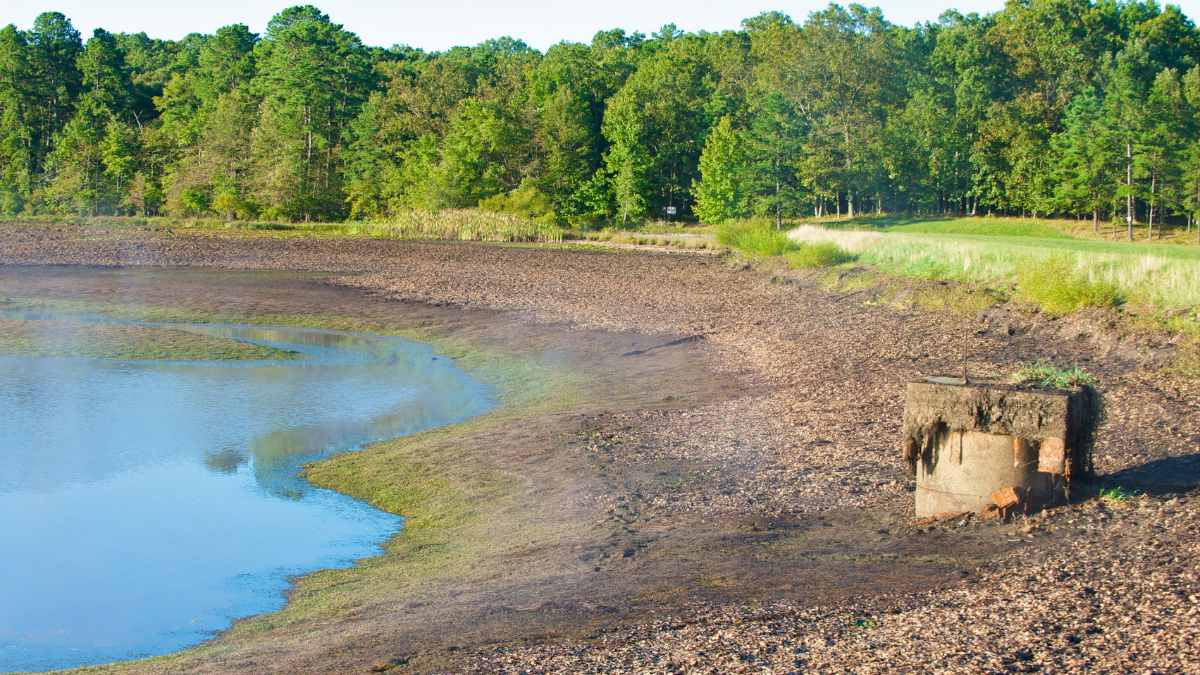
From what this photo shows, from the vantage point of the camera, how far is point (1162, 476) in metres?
11.7

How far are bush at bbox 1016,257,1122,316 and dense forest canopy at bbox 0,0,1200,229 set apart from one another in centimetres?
4498

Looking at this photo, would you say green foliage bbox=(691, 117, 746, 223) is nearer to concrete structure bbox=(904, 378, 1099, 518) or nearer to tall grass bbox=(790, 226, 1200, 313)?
tall grass bbox=(790, 226, 1200, 313)

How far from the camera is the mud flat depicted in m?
7.94

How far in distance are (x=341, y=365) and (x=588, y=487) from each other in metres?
14.0

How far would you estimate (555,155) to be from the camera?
8688cm

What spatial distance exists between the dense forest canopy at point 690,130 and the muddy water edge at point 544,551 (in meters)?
57.1

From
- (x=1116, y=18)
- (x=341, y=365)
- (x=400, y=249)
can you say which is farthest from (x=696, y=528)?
(x=1116, y=18)

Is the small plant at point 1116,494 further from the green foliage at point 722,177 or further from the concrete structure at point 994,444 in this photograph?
the green foliage at point 722,177

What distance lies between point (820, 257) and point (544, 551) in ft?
104

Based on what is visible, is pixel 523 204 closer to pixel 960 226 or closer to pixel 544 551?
pixel 960 226

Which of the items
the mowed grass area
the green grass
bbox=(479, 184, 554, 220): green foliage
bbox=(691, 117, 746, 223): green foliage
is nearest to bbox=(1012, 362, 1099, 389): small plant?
Answer: the mowed grass area

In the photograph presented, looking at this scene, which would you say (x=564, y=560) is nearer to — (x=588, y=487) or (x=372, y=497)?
(x=588, y=487)

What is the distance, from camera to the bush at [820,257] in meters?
41.5

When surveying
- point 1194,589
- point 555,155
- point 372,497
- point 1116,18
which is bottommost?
point 372,497
